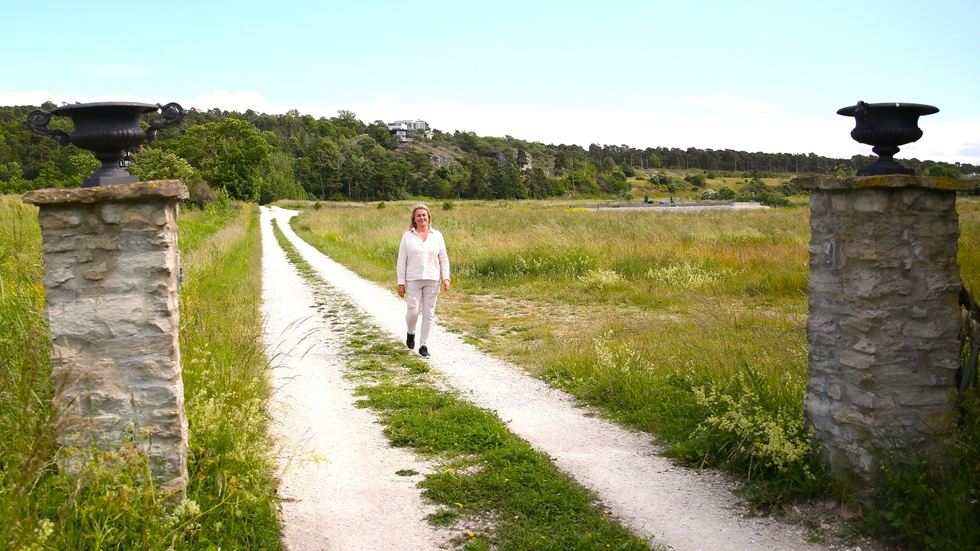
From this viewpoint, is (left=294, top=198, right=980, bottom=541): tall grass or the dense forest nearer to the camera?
(left=294, top=198, right=980, bottom=541): tall grass

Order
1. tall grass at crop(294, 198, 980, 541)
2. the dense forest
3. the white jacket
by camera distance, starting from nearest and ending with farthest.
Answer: tall grass at crop(294, 198, 980, 541) → the white jacket → the dense forest

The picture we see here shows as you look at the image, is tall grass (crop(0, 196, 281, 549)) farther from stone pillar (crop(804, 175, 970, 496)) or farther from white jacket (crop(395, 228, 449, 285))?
stone pillar (crop(804, 175, 970, 496))

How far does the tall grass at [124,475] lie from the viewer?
129 inches

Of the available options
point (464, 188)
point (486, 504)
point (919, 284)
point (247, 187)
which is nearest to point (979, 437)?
point (919, 284)

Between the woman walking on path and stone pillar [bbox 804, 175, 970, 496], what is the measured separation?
18.2ft

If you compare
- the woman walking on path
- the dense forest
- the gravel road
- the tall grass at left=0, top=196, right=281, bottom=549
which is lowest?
the gravel road

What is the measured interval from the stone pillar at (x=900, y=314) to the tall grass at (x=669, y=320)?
0.30 metres

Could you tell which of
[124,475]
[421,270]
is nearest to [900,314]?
[124,475]

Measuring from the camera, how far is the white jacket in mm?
8898

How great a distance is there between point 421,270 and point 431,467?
4091 mm

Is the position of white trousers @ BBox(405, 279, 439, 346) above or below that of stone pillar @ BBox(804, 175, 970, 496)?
below

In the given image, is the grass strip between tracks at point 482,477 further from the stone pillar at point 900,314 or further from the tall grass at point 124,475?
the stone pillar at point 900,314

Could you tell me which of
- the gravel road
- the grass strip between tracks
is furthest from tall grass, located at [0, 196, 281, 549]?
the grass strip between tracks

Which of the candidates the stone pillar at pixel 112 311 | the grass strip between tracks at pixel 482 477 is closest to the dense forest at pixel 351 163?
the stone pillar at pixel 112 311
